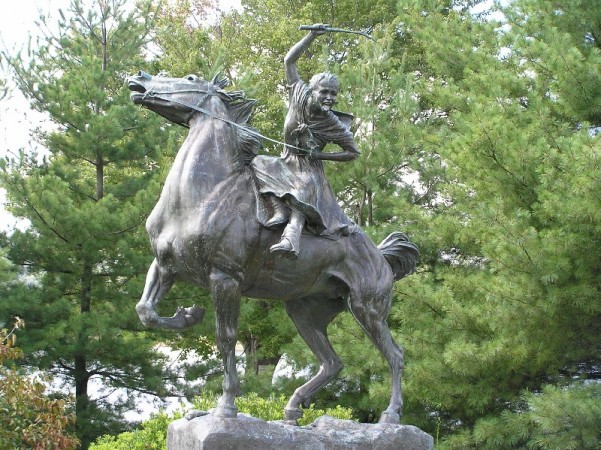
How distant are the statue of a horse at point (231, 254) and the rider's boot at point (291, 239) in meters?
0.20

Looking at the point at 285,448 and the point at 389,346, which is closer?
the point at 285,448

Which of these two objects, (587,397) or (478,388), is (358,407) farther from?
(587,397)

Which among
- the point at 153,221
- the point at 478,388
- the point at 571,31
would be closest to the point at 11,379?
the point at 153,221

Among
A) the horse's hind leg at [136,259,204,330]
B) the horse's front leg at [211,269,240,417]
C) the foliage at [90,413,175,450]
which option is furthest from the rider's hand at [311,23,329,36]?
the foliage at [90,413,175,450]

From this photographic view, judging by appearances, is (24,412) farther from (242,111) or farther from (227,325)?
(242,111)

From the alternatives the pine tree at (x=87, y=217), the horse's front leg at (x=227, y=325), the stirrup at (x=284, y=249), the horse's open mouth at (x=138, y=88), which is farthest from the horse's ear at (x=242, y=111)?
the pine tree at (x=87, y=217)

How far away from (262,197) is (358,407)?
8.72 metres

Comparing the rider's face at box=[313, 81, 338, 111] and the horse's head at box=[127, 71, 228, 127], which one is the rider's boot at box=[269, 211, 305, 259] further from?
the horse's head at box=[127, 71, 228, 127]

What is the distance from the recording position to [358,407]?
1441 centimetres

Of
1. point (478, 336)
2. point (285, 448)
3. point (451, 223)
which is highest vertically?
point (451, 223)

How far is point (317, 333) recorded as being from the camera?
22.5 ft

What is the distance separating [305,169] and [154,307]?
1369 mm

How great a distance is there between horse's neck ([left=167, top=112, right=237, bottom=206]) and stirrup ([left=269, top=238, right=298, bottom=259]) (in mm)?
557

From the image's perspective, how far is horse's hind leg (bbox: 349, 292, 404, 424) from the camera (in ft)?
21.6
